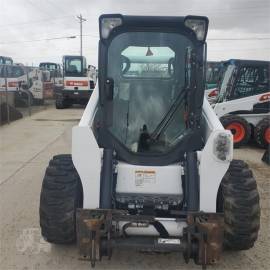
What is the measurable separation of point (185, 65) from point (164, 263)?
2020 millimetres

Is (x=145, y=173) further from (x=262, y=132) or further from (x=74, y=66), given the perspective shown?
(x=74, y=66)

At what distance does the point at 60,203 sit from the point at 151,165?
96cm

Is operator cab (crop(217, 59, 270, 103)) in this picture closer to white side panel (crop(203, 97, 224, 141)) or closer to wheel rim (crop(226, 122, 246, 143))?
wheel rim (crop(226, 122, 246, 143))

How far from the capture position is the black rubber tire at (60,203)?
418cm

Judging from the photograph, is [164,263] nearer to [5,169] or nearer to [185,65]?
[185,65]

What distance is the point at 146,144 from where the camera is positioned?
4.48m

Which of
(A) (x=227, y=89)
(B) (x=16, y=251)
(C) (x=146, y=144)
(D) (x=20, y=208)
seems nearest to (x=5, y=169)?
(D) (x=20, y=208)

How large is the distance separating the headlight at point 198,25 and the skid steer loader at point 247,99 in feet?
24.1

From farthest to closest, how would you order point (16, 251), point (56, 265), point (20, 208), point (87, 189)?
point (20, 208) < point (16, 251) < point (56, 265) < point (87, 189)

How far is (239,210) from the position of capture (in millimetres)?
4105

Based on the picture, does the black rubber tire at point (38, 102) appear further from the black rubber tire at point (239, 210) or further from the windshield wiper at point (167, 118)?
the black rubber tire at point (239, 210)

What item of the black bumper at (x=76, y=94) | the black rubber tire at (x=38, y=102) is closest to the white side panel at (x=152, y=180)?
the black bumper at (x=76, y=94)

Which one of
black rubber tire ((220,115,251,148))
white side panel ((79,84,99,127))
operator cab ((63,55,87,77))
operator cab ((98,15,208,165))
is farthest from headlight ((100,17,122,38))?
operator cab ((63,55,87,77))

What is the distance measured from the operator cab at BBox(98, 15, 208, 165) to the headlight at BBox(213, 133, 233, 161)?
43 cm
